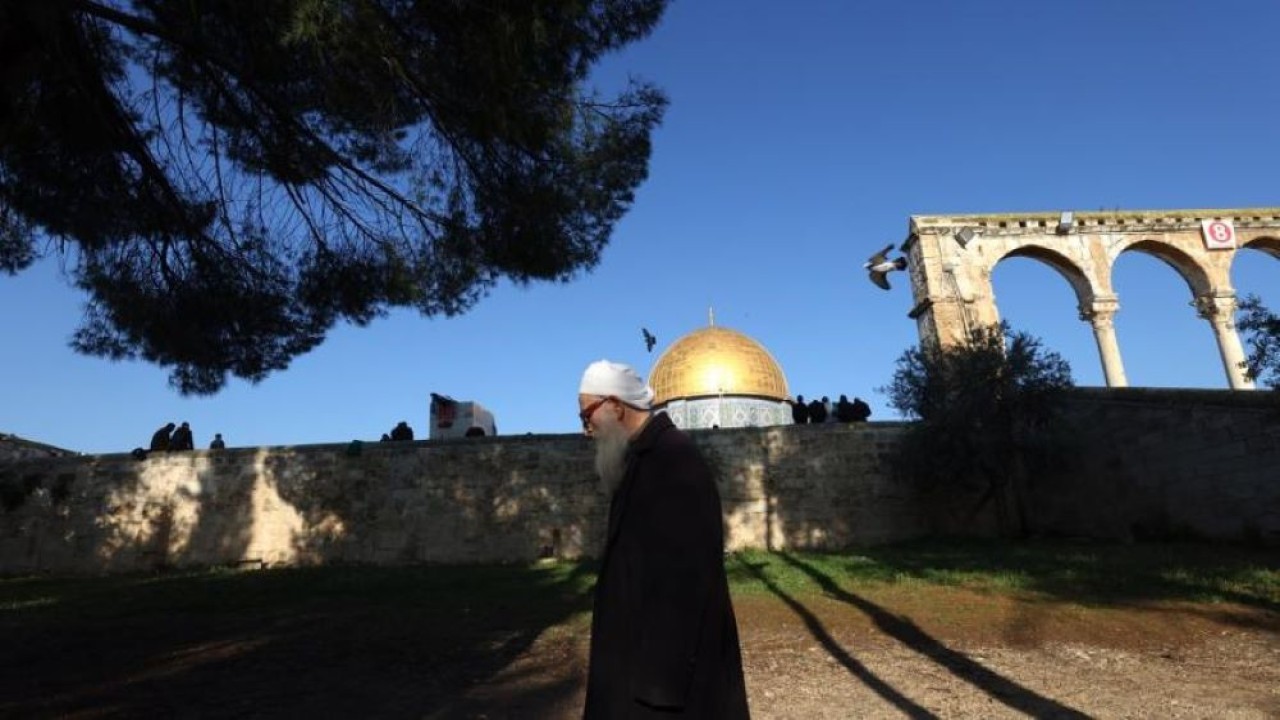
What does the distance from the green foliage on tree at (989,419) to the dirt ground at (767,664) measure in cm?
576

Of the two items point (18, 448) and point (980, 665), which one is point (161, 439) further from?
point (980, 665)

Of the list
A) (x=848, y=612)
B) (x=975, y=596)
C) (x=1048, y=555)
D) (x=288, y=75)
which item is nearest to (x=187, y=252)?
(x=288, y=75)

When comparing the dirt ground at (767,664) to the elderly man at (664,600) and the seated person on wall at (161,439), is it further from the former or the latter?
the seated person on wall at (161,439)

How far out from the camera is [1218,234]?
19.9 metres

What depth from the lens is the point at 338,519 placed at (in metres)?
14.1

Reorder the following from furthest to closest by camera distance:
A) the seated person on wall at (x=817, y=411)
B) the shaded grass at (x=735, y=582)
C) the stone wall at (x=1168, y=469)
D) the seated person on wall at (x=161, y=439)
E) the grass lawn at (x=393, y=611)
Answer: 1. the seated person on wall at (x=817, y=411)
2. the seated person on wall at (x=161, y=439)
3. the stone wall at (x=1168, y=469)
4. the shaded grass at (x=735, y=582)
5. the grass lawn at (x=393, y=611)

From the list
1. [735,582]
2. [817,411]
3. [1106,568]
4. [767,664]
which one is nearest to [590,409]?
[767,664]

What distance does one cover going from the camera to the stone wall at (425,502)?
14.0m

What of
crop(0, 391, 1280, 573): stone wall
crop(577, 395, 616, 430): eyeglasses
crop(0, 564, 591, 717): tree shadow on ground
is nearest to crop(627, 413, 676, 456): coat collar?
crop(577, 395, 616, 430): eyeglasses

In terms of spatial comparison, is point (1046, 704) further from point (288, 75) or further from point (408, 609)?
point (288, 75)

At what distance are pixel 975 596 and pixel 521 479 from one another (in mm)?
9076

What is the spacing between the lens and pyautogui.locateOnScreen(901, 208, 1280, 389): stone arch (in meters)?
19.1

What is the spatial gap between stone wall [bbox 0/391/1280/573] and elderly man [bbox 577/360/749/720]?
12195 mm

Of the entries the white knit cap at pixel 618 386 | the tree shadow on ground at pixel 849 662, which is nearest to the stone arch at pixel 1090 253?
the tree shadow on ground at pixel 849 662
